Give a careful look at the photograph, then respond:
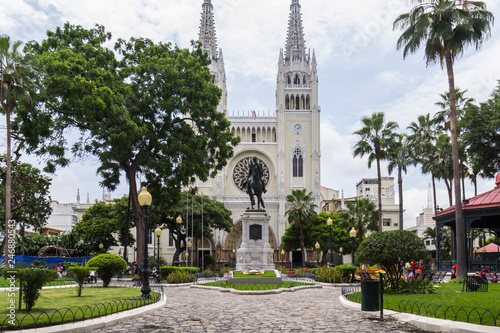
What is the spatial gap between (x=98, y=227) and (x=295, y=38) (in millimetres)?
43768

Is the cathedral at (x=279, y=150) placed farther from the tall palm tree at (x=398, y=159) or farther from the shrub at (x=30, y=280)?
the shrub at (x=30, y=280)

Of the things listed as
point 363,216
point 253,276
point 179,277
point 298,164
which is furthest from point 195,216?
point 253,276

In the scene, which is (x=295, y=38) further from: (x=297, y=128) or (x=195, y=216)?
(x=195, y=216)

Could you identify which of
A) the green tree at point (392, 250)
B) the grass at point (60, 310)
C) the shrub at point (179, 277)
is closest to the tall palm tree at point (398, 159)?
the shrub at point (179, 277)

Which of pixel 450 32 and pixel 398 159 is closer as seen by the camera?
pixel 450 32

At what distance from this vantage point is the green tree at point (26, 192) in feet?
118

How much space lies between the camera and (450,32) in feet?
75.3

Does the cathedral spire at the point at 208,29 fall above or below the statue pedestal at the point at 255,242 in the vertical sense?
above

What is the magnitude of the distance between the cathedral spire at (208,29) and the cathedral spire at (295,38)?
38.3 feet

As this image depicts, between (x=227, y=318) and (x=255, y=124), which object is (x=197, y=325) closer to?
(x=227, y=318)

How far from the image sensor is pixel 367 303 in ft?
39.5

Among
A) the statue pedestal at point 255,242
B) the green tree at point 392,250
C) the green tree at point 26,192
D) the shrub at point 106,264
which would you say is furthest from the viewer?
the green tree at point 26,192

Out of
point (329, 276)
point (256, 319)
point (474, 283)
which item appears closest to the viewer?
point (256, 319)

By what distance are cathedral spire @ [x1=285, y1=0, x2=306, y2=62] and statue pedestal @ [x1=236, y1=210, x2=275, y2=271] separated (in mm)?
50722
